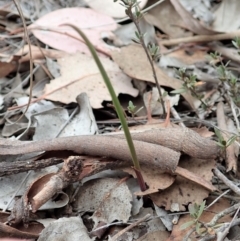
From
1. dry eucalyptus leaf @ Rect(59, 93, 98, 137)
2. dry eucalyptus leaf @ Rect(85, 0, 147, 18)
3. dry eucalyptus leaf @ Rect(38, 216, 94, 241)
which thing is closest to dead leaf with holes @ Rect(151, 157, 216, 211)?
dry eucalyptus leaf @ Rect(38, 216, 94, 241)

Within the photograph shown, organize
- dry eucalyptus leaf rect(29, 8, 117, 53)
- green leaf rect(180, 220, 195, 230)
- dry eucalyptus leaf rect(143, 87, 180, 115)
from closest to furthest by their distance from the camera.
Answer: green leaf rect(180, 220, 195, 230) → dry eucalyptus leaf rect(143, 87, 180, 115) → dry eucalyptus leaf rect(29, 8, 117, 53)

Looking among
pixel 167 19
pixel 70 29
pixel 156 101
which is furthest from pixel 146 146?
pixel 167 19

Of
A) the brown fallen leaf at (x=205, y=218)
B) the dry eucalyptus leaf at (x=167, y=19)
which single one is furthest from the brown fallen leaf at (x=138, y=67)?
the brown fallen leaf at (x=205, y=218)

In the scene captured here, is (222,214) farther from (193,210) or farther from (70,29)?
(70,29)

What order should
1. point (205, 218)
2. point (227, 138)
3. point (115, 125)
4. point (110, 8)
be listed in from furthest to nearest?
1. point (110, 8)
2. point (115, 125)
3. point (227, 138)
4. point (205, 218)

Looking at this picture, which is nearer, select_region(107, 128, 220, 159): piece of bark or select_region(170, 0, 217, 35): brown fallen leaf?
select_region(107, 128, 220, 159): piece of bark

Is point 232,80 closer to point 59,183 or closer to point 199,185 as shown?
point 199,185

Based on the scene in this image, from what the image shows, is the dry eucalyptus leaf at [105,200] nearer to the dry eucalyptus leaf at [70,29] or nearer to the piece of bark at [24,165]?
the piece of bark at [24,165]

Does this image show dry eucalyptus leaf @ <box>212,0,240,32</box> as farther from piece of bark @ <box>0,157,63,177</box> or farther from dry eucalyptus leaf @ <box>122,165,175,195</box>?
piece of bark @ <box>0,157,63,177</box>
